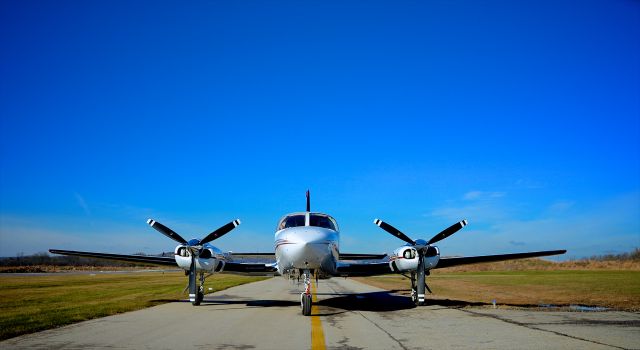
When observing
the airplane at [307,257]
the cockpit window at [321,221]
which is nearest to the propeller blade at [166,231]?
the airplane at [307,257]

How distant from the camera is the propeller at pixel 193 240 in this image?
1722 cm

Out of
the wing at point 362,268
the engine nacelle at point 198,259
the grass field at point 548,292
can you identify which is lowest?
the grass field at point 548,292

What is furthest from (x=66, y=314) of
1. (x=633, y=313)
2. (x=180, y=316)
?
(x=633, y=313)

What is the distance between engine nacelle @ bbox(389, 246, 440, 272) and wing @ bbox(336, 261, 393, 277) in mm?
460

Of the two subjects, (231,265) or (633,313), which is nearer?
(633,313)

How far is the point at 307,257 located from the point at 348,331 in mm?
3978

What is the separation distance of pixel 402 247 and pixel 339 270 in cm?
286

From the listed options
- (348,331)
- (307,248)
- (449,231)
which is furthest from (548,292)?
(348,331)

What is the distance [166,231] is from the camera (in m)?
18.3

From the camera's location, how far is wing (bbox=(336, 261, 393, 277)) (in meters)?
17.4

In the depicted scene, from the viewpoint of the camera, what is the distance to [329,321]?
12.1 m

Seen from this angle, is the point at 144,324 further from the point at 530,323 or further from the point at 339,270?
the point at 530,323

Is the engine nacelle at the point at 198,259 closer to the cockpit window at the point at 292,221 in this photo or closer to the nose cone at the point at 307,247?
the cockpit window at the point at 292,221

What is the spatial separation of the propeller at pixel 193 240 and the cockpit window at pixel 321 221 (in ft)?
11.8
